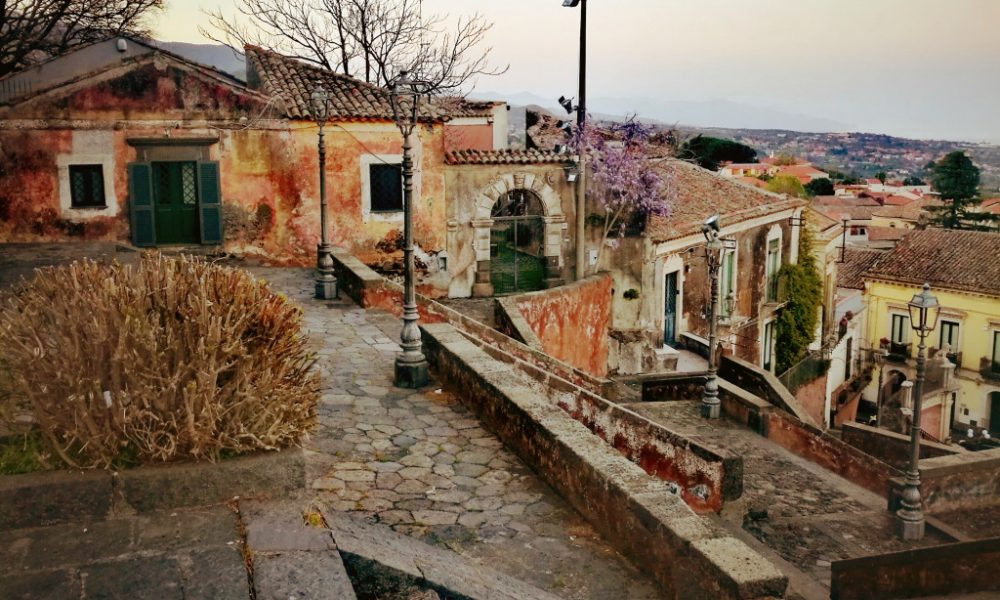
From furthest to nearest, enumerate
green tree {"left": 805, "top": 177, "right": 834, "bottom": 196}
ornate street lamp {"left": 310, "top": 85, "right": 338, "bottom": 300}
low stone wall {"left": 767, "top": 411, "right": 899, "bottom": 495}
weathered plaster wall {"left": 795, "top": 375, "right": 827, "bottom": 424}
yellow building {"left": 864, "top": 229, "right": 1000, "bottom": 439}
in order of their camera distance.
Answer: green tree {"left": 805, "top": 177, "right": 834, "bottom": 196}
yellow building {"left": 864, "top": 229, "right": 1000, "bottom": 439}
weathered plaster wall {"left": 795, "top": 375, "right": 827, "bottom": 424}
low stone wall {"left": 767, "top": 411, "right": 899, "bottom": 495}
ornate street lamp {"left": 310, "top": 85, "right": 338, "bottom": 300}

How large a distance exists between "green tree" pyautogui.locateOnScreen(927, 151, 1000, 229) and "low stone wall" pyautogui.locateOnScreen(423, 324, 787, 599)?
51.0m

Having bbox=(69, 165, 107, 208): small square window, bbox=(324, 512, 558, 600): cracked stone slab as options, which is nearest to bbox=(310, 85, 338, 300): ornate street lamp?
bbox=(69, 165, 107, 208): small square window

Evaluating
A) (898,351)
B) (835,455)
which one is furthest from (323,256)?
(898,351)

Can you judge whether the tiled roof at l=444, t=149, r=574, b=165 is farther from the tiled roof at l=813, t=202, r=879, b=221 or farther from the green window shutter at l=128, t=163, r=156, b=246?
the tiled roof at l=813, t=202, r=879, b=221

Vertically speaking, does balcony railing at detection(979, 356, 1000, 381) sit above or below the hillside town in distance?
below

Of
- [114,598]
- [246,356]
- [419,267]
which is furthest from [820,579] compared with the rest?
[419,267]

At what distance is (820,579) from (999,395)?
3215cm

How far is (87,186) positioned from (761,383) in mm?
15117

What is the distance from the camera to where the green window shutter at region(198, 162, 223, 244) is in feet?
60.3

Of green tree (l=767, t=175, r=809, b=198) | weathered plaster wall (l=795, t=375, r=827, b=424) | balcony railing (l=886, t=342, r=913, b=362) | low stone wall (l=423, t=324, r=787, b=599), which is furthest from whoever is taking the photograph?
balcony railing (l=886, t=342, r=913, b=362)

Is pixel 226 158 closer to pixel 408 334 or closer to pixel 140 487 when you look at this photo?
pixel 408 334

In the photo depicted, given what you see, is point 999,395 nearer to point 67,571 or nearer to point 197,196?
point 197,196

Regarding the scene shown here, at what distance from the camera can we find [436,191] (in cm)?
2080

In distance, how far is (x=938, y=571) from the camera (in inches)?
401
